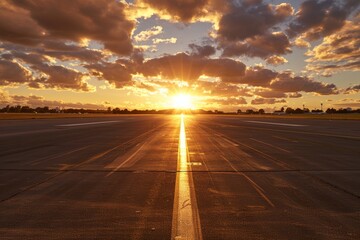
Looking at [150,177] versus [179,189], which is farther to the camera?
[150,177]

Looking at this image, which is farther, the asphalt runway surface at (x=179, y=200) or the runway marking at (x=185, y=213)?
the asphalt runway surface at (x=179, y=200)

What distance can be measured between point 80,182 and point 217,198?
388cm

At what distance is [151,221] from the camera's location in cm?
586

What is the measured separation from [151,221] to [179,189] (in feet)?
8.38

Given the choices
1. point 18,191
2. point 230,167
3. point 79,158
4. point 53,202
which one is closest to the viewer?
point 53,202

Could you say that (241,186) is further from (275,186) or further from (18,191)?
(18,191)

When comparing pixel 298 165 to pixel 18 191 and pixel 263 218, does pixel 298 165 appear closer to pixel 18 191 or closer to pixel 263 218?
pixel 263 218

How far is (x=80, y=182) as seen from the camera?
931cm

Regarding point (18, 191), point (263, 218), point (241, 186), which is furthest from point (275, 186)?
point (18, 191)

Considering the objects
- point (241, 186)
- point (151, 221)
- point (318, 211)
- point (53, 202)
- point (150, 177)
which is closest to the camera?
point (151, 221)

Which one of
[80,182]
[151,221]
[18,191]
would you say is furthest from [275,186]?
[18,191]

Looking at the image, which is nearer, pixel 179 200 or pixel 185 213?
pixel 185 213

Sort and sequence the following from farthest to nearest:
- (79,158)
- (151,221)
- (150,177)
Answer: (79,158)
(150,177)
(151,221)

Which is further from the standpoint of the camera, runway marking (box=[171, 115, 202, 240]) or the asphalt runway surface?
the asphalt runway surface
